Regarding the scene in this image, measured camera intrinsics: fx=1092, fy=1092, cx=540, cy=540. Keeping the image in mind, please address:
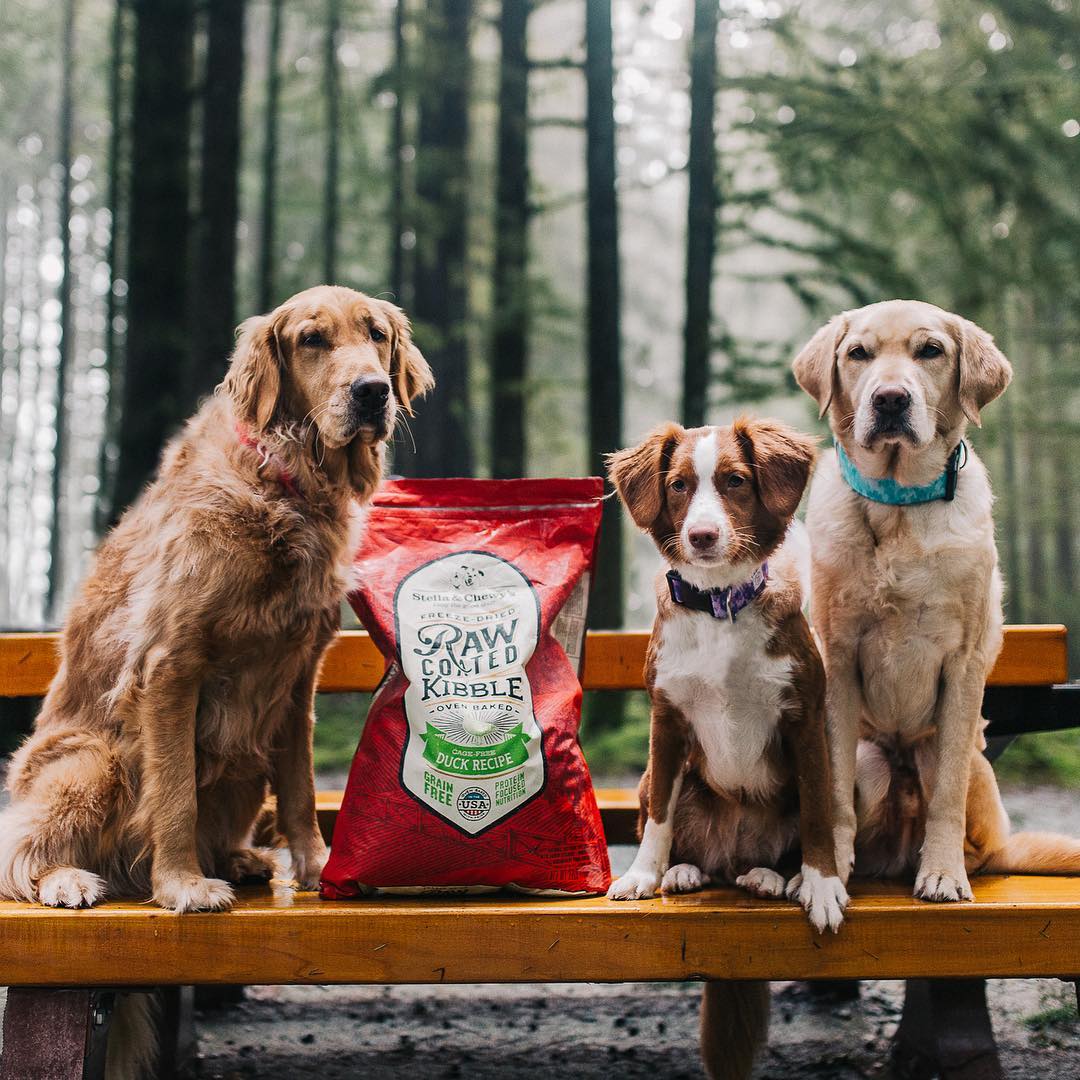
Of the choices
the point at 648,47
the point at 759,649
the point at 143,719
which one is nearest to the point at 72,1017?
the point at 143,719

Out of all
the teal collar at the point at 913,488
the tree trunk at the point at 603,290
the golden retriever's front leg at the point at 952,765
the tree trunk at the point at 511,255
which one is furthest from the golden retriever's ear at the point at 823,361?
the tree trunk at the point at 511,255

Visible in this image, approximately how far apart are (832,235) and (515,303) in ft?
10.0

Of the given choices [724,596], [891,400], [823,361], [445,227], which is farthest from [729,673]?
[445,227]

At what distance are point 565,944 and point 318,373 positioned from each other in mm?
1309

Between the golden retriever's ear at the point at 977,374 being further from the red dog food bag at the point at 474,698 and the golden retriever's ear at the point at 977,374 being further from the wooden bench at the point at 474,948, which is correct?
the wooden bench at the point at 474,948

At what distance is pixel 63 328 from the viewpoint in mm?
12953

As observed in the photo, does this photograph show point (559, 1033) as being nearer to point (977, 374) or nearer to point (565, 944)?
point (565, 944)

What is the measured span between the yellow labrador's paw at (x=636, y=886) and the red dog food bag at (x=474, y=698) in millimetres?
76

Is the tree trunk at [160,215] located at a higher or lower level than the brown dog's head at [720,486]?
higher

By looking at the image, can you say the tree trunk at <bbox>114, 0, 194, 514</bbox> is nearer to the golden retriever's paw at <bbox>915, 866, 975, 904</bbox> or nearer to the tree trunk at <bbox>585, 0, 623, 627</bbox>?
the tree trunk at <bbox>585, 0, 623, 627</bbox>

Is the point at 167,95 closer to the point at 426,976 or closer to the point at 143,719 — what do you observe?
the point at 143,719

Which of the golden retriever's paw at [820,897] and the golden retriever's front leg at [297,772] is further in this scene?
the golden retriever's front leg at [297,772]

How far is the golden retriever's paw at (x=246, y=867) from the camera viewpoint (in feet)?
8.28

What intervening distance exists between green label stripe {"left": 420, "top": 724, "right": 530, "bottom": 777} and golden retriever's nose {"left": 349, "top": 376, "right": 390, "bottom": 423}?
70cm
